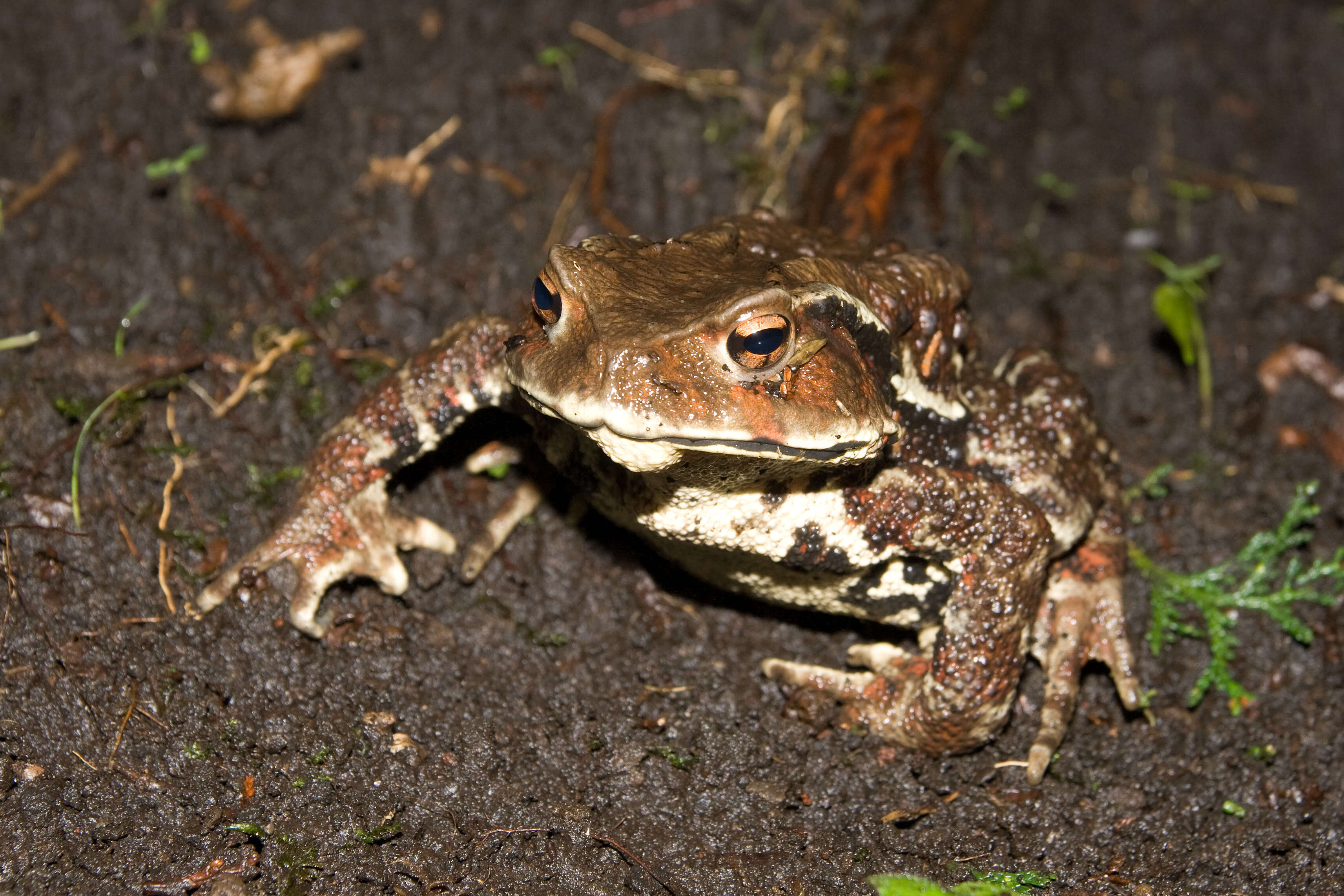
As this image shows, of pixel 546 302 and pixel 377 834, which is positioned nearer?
pixel 546 302

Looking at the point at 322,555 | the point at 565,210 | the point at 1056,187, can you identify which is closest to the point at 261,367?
the point at 322,555

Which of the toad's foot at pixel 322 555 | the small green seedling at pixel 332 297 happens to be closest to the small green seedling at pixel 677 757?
the toad's foot at pixel 322 555

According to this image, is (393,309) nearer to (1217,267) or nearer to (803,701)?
(803,701)

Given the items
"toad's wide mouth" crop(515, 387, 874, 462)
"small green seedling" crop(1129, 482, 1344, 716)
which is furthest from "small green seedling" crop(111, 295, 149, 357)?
"small green seedling" crop(1129, 482, 1344, 716)

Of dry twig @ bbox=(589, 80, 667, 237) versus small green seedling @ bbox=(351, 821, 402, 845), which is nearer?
small green seedling @ bbox=(351, 821, 402, 845)

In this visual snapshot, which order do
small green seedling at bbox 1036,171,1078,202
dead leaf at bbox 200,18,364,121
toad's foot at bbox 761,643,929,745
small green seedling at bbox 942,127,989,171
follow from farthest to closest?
small green seedling at bbox 1036,171,1078,202
small green seedling at bbox 942,127,989,171
dead leaf at bbox 200,18,364,121
toad's foot at bbox 761,643,929,745

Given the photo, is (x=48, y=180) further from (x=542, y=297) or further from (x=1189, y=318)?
(x=1189, y=318)

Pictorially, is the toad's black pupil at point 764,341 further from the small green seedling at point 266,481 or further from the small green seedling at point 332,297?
the small green seedling at point 332,297

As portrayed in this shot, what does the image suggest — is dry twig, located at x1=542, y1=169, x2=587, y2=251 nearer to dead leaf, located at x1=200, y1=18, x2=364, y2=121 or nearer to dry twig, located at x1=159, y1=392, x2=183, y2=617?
dead leaf, located at x1=200, y1=18, x2=364, y2=121
